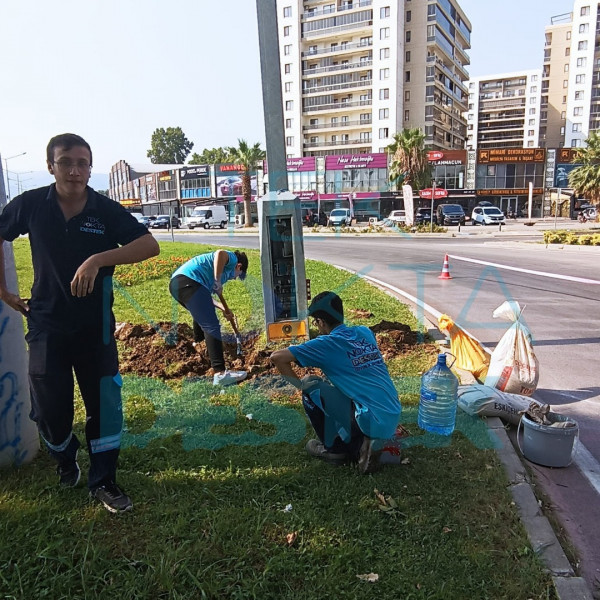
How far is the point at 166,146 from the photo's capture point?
353 feet

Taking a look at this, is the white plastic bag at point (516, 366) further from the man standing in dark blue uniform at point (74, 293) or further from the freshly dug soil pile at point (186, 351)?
the man standing in dark blue uniform at point (74, 293)

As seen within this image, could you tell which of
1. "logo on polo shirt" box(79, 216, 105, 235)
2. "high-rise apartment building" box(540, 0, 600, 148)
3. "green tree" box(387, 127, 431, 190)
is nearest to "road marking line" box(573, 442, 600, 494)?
"logo on polo shirt" box(79, 216, 105, 235)

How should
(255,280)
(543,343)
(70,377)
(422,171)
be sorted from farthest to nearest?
(422,171) < (255,280) < (543,343) < (70,377)

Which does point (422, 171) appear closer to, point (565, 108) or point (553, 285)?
point (553, 285)

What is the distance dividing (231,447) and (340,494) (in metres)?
0.98

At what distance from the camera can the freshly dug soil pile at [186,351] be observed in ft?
17.4

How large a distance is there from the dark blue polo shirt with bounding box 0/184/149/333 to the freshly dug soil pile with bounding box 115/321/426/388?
256cm

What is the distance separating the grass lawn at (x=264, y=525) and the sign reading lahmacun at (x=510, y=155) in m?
57.9

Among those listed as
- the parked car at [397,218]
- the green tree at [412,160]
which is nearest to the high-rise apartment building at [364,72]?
the green tree at [412,160]

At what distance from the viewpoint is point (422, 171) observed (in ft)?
150

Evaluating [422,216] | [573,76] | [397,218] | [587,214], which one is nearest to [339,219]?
[397,218]

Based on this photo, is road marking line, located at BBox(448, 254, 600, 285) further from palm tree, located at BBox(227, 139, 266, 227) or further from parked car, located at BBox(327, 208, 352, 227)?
palm tree, located at BBox(227, 139, 266, 227)

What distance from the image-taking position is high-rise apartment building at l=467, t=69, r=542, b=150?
319 feet

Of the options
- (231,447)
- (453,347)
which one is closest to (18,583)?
(231,447)
